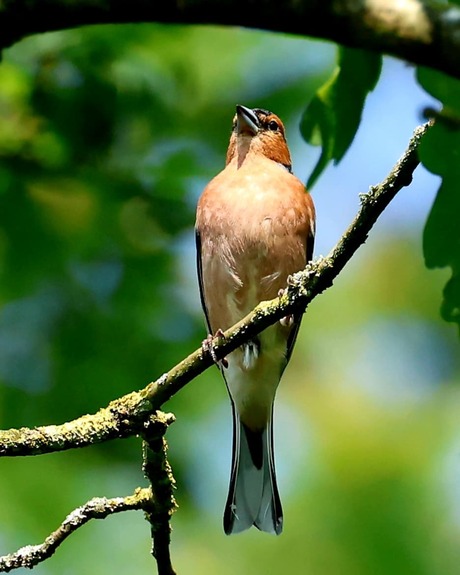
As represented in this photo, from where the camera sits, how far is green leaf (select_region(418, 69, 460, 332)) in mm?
1681

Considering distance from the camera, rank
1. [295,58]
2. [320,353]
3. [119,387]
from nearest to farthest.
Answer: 1. [119,387]
2. [295,58]
3. [320,353]

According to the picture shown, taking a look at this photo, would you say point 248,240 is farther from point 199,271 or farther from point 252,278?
point 199,271

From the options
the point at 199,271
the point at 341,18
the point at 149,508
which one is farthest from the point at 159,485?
the point at 199,271

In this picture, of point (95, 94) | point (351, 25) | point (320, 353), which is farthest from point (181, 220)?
point (351, 25)

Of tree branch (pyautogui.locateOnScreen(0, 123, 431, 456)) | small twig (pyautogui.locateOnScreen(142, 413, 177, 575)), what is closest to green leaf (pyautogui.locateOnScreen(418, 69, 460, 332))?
tree branch (pyautogui.locateOnScreen(0, 123, 431, 456))

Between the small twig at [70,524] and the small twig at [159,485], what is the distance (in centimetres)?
5

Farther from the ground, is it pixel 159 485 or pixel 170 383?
pixel 170 383

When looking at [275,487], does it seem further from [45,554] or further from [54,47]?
[54,47]

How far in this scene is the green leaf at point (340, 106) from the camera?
191 cm

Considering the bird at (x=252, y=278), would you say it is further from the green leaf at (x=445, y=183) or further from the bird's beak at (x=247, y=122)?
the green leaf at (x=445, y=183)

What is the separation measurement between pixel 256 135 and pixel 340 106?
524 cm

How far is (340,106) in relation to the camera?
2.03 m

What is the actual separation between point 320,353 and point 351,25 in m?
9.41

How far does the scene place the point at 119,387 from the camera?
647 centimetres
